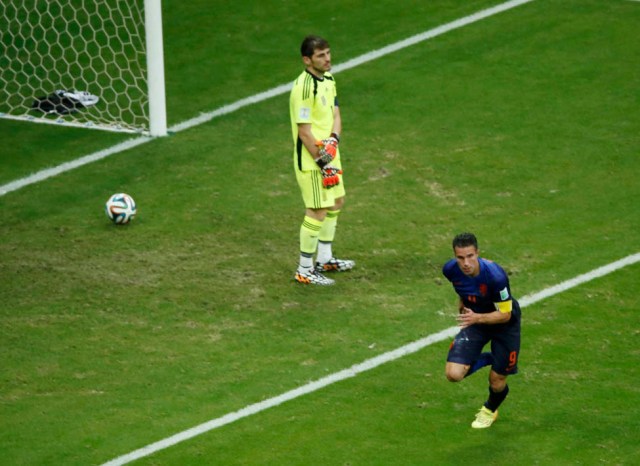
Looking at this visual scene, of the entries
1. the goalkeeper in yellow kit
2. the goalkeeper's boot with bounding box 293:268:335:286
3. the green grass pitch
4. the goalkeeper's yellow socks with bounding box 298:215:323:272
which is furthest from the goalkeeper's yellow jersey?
the green grass pitch

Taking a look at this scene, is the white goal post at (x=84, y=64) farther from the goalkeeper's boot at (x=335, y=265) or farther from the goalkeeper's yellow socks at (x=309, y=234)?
the goalkeeper's yellow socks at (x=309, y=234)

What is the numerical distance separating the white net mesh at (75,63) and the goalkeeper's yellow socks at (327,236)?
458 centimetres

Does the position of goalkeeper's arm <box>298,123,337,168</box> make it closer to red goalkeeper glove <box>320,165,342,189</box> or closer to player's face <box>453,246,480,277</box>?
red goalkeeper glove <box>320,165,342,189</box>

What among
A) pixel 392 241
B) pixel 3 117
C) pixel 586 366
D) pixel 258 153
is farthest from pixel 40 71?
pixel 586 366

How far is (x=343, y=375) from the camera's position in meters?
10.3

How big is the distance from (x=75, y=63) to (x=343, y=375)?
28.5 ft

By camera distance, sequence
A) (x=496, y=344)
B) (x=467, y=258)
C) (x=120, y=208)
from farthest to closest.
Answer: (x=120, y=208)
(x=496, y=344)
(x=467, y=258)

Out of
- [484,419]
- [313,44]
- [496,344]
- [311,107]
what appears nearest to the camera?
[496,344]

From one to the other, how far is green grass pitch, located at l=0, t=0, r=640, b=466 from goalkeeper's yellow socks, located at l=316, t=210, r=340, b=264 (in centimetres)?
33

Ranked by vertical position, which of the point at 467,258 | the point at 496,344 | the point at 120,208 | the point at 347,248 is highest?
the point at 467,258

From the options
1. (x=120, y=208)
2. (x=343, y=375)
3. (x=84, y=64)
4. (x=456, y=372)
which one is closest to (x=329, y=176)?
(x=343, y=375)

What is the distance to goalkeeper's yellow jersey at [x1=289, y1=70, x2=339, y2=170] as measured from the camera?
37.8 ft

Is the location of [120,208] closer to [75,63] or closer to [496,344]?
[75,63]

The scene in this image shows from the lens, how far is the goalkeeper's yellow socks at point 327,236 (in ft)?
39.5
